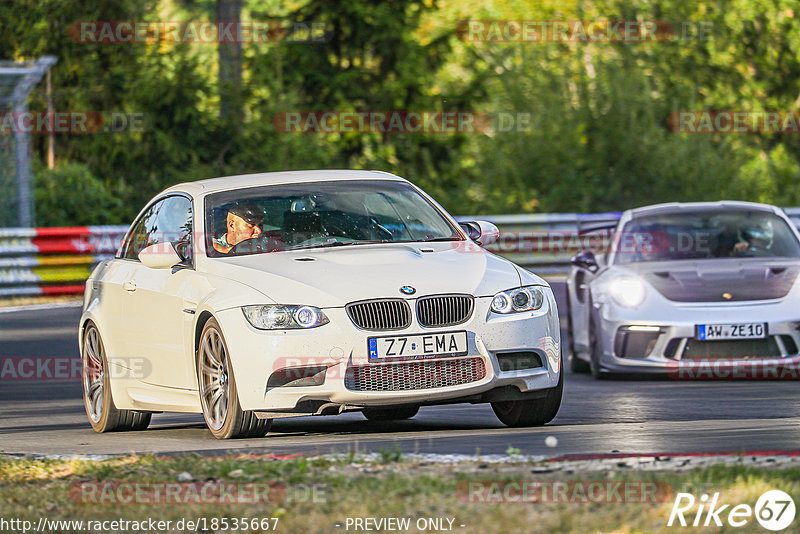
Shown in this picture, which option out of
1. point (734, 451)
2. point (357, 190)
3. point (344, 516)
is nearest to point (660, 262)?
point (357, 190)

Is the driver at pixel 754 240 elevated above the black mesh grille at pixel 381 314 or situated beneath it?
situated beneath

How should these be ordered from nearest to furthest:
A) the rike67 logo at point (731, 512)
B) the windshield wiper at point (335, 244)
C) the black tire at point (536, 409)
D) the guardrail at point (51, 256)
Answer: the rike67 logo at point (731, 512)
the black tire at point (536, 409)
the windshield wiper at point (335, 244)
the guardrail at point (51, 256)

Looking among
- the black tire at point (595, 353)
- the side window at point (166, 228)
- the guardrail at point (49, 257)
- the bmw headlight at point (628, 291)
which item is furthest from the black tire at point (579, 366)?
the guardrail at point (49, 257)

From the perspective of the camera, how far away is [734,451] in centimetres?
764

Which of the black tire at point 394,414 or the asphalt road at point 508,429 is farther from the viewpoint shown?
the black tire at point 394,414

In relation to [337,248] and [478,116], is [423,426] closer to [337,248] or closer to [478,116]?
[337,248]

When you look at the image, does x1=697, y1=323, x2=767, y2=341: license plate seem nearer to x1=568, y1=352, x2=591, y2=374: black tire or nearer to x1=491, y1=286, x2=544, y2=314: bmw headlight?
x1=568, y1=352, x2=591, y2=374: black tire

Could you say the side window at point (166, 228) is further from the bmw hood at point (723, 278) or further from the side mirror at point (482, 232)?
the bmw hood at point (723, 278)

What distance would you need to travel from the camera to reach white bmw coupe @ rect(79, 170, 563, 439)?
8.84m

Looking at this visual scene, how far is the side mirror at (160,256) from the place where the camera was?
9727 millimetres

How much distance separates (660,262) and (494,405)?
402cm

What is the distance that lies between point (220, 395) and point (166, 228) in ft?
5.76

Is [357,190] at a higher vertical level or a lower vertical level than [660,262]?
higher

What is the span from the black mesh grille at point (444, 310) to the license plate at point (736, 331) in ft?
13.2
